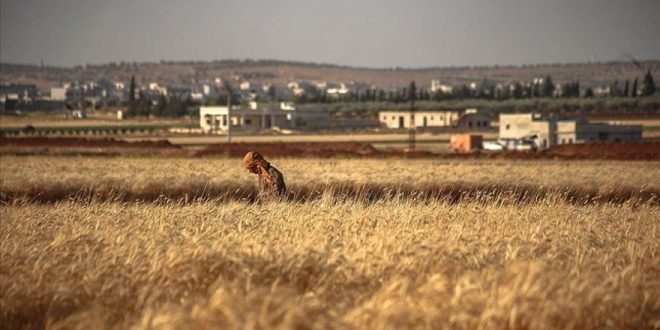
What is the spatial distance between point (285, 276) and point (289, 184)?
2183 centimetres

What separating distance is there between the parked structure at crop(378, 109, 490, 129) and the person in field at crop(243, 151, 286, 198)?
127 meters

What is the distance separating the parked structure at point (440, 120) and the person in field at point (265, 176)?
416 ft

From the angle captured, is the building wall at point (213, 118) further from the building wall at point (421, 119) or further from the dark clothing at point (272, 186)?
the dark clothing at point (272, 186)

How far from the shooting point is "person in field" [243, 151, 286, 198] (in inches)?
776

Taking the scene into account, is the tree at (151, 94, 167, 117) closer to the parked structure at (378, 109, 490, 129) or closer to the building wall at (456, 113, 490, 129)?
the parked structure at (378, 109, 490, 129)

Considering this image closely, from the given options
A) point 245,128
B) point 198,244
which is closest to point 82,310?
point 198,244

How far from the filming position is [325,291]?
997 centimetres

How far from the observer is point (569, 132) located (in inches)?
3543

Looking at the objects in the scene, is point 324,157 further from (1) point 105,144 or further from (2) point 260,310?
(2) point 260,310

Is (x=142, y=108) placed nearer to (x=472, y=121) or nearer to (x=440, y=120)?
(x=440, y=120)

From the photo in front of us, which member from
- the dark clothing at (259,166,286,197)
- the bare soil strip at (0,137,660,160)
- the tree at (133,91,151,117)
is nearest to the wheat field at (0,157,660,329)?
the dark clothing at (259,166,286,197)

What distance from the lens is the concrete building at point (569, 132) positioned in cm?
8938

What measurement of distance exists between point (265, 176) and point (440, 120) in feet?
459

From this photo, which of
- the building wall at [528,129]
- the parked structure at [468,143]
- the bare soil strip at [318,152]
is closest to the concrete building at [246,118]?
the building wall at [528,129]
